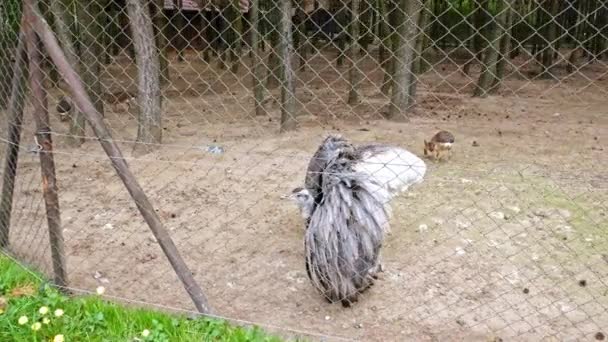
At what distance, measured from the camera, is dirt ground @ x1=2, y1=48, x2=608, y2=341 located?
3.00 metres

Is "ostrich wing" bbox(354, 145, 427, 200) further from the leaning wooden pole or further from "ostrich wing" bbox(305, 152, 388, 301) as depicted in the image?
the leaning wooden pole

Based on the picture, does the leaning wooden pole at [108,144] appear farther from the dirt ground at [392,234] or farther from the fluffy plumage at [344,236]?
the fluffy plumage at [344,236]

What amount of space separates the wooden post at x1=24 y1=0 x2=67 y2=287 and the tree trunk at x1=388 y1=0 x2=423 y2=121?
3.92 meters

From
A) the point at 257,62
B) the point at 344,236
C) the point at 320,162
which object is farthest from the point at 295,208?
Result: the point at 257,62

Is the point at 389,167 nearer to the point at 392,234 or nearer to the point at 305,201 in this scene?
the point at 392,234

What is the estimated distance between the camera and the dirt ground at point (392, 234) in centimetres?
300

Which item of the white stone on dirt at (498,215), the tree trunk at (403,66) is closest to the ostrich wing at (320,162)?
the white stone on dirt at (498,215)

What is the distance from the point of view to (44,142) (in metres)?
2.65

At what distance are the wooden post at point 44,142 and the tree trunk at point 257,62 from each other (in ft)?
12.9

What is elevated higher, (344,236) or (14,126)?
(14,126)

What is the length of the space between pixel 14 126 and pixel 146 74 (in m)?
2.66

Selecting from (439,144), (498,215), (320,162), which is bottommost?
(498,215)

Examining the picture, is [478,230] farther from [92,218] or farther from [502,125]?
[502,125]

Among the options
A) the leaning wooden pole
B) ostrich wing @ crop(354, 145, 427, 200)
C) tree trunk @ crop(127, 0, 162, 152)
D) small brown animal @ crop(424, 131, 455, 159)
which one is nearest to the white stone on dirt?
ostrich wing @ crop(354, 145, 427, 200)
